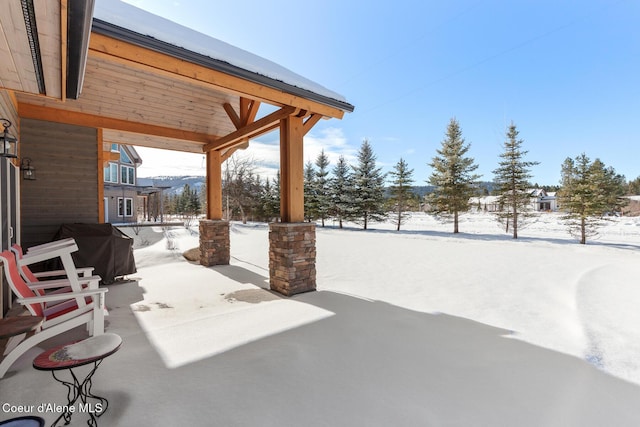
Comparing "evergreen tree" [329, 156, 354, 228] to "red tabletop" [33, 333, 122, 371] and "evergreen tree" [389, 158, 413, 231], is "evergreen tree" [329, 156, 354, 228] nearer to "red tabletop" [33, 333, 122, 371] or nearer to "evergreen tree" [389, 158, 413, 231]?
"evergreen tree" [389, 158, 413, 231]

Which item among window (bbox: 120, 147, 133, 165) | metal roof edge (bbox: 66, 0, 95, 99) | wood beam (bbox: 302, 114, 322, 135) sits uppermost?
window (bbox: 120, 147, 133, 165)

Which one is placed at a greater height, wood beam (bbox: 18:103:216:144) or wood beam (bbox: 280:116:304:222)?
wood beam (bbox: 18:103:216:144)

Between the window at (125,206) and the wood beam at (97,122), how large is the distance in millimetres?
15601

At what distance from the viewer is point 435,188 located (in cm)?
1777

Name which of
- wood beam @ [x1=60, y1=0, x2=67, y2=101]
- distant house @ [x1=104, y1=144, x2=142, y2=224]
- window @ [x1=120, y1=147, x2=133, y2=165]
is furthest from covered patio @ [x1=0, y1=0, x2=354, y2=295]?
window @ [x1=120, y1=147, x2=133, y2=165]

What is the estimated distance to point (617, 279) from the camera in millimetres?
5453

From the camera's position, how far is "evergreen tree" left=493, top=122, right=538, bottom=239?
1530 cm

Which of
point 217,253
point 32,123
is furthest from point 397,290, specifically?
point 32,123

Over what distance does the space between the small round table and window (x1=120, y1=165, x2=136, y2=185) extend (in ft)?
70.8

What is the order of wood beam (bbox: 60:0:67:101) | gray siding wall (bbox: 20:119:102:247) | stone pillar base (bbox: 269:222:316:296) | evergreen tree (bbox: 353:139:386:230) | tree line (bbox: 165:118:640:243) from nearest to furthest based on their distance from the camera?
wood beam (bbox: 60:0:67:101)
stone pillar base (bbox: 269:222:316:296)
gray siding wall (bbox: 20:119:102:247)
tree line (bbox: 165:118:640:243)
evergreen tree (bbox: 353:139:386:230)

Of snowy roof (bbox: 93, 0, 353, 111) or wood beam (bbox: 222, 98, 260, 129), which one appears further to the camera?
wood beam (bbox: 222, 98, 260, 129)

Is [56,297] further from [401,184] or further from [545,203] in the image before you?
[545,203]

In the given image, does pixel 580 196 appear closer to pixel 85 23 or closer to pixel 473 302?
pixel 473 302

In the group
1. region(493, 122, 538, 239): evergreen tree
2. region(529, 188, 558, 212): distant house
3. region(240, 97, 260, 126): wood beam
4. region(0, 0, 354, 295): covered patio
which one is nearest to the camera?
region(0, 0, 354, 295): covered patio
